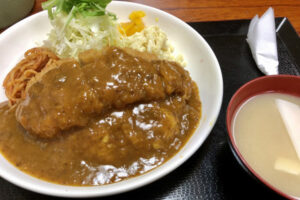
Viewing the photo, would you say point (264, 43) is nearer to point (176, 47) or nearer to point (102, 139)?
point (176, 47)

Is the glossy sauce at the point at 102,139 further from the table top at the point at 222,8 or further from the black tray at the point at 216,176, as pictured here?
the table top at the point at 222,8

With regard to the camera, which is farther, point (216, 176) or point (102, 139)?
point (216, 176)

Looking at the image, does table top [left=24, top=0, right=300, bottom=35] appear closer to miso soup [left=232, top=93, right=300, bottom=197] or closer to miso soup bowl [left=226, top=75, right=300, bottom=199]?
miso soup bowl [left=226, top=75, right=300, bottom=199]

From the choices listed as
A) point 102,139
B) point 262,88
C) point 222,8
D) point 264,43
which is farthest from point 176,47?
point 102,139

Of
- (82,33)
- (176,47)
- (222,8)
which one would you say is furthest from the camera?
(222,8)

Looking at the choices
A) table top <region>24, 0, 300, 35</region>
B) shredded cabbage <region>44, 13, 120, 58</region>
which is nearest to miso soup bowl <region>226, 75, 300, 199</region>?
shredded cabbage <region>44, 13, 120, 58</region>

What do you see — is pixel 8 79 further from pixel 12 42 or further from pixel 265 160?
pixel 265 160
